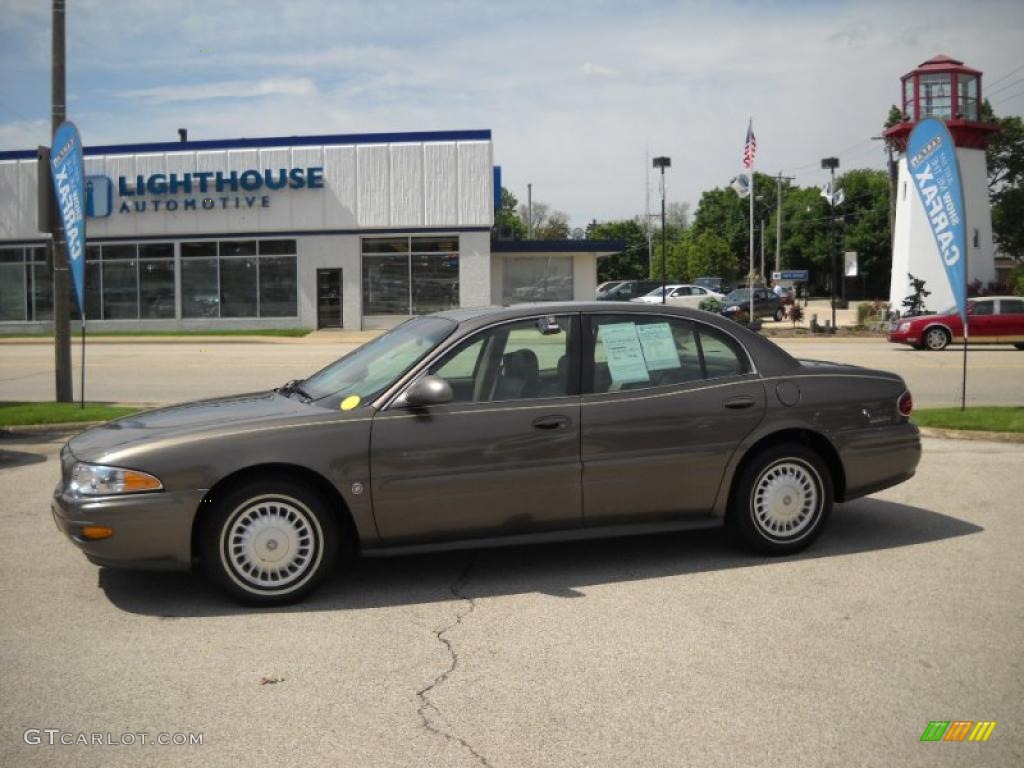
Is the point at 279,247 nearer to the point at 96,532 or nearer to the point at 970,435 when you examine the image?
the point at 970,435

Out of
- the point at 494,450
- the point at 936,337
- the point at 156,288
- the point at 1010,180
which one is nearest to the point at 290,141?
the point at 156,288

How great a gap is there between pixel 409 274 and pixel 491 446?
3332cm

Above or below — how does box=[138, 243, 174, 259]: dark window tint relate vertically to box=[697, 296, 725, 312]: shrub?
above

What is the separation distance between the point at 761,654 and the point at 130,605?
3.19m

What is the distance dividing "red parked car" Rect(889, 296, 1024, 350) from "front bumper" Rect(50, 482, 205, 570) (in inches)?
926

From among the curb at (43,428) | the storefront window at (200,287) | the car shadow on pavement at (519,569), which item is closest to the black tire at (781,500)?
the car shadow on pavement at (519,569)

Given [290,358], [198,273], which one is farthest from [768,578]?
[198,273]

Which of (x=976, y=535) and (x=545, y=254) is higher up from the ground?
(x=545, y=254)

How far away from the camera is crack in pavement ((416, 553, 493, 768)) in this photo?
12.5 feet

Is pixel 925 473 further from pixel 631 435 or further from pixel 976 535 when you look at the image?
pixel 631 435

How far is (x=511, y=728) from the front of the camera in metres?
3.90

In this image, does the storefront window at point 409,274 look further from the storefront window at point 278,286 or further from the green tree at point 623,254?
the green tree at point 623,254

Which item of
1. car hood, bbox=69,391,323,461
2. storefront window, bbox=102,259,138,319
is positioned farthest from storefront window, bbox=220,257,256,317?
car hood, bbox=69,391,323,461

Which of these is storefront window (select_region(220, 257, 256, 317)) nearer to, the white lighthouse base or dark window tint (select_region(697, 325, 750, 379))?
the white lighthouse base
